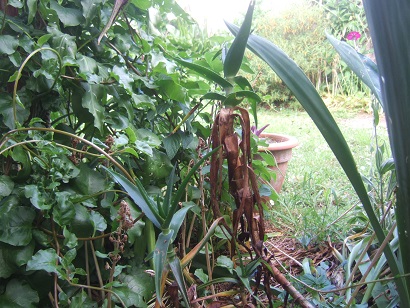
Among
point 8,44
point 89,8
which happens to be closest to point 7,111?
point 8,44

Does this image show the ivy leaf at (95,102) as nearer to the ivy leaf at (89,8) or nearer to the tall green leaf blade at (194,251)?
the ivy leaf at (89,8)

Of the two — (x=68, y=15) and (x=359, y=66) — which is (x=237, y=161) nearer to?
(x=359, y=66)

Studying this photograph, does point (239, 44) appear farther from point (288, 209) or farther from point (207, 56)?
point (288, 209)

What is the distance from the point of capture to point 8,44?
655 millimetres

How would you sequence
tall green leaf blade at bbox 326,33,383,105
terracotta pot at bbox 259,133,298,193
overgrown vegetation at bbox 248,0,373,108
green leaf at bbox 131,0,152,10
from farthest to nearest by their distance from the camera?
1. overgrown vegetation at bbox 248,0,373,108
2. terracotta pot at bbox 259,133,298,193
3. green leaf at bbox 131,0,152,10
4. tall green leaf blade at bbox 326,33,383,105

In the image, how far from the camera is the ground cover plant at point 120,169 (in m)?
0.55

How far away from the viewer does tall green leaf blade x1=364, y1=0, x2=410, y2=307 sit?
451 millimetres

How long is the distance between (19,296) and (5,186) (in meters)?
0.17

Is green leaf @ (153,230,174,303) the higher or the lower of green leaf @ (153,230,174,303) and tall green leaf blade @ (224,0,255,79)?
the lower

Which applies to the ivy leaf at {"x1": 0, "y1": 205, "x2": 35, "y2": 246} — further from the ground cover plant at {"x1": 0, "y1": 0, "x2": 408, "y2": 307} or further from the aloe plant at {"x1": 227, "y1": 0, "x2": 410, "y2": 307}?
the aloe plant at {"x1": 227, "y1": 0, "x2": 410, "y2": 307}

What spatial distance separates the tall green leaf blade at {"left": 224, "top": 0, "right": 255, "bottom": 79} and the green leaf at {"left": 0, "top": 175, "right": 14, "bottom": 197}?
389 millimetres

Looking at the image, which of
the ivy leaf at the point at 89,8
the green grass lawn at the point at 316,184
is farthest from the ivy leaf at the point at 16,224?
the green grass lawn at the point at 316,184

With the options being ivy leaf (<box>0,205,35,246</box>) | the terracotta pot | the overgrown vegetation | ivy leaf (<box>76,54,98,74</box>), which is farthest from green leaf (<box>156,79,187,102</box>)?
the overgrown vegetation

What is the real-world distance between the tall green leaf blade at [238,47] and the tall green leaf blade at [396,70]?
143 mm
